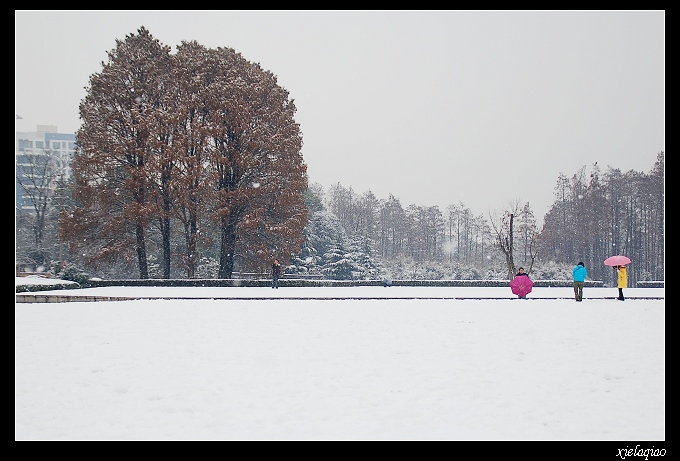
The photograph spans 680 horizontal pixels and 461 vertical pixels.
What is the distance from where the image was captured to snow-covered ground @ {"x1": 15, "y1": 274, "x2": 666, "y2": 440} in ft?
21.0

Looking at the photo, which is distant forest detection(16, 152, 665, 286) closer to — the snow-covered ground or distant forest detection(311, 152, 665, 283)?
distant forest detection(311, 152, 665, 283)

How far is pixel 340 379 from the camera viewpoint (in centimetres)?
838

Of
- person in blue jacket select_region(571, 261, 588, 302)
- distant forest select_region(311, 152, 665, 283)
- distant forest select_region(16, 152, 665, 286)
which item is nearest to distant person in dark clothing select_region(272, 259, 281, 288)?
distant forest select_region(16, 152, 665, 286)

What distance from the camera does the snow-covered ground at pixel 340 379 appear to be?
21.0ft

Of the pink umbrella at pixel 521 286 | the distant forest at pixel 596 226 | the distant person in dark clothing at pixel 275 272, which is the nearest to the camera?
the pink umbrella at pixel 521 286

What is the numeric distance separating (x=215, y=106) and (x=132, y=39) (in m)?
7.81

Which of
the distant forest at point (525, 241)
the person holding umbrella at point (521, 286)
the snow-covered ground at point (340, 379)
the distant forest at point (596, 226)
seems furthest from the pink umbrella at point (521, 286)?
the distant forest at point (596, 226)

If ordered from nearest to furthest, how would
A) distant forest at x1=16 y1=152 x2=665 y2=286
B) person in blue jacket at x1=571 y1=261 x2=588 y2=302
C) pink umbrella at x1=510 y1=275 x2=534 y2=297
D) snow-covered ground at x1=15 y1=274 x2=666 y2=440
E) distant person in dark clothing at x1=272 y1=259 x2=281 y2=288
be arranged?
snow-covered ground at x1=15 y1=274 x2=666 y2=440, person in blue jacket at x1=571 y1=261 x2=588 y2=302, pink umbrella at x1=510 y1=275 x2=534 y2=297, distant person in dark clothing at x1=272 y1=259 x2=281 y2=288, distant forest at x1=16 y1=152 x2=665 y2=286

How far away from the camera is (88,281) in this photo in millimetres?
32062

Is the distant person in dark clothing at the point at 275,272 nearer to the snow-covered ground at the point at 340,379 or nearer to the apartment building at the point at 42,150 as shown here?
the snow-covered ground at the point at 340,379

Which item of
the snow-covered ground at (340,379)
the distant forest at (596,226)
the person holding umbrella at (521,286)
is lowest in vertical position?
the snow-covered ground at (340,379)
